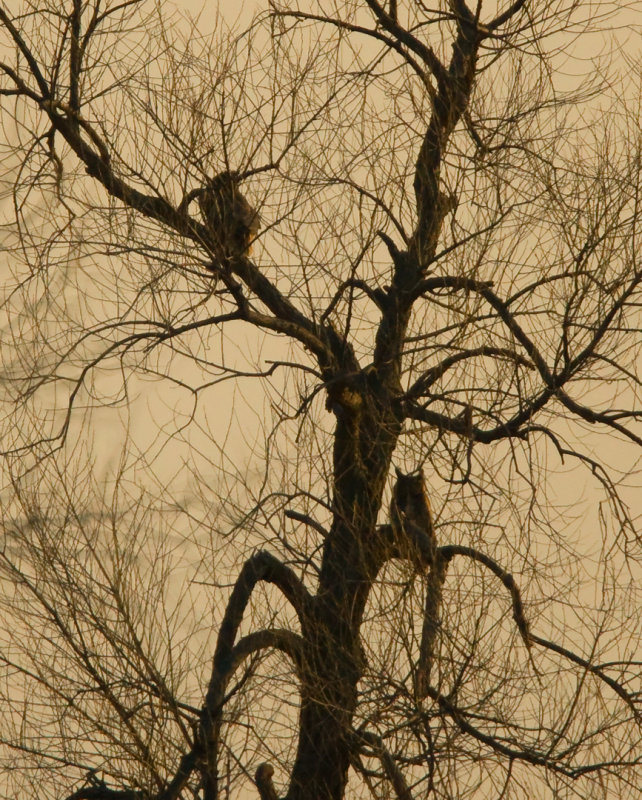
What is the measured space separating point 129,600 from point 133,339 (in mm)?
782

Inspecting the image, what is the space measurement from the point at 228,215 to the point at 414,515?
1.03 m

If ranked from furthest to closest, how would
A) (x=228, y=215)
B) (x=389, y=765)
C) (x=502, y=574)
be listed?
1. (x=502, y=574)
2. (x=228, y=215)
3. (x=389, y=765)

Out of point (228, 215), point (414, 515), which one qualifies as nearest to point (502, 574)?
point (414, 515)

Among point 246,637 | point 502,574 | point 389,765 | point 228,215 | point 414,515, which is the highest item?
point 228,215

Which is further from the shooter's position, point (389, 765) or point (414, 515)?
point (414, 515)

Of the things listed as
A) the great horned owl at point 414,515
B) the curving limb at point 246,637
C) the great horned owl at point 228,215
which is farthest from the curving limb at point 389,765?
the great horned owl at point 228,215

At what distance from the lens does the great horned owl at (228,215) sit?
11.2ft

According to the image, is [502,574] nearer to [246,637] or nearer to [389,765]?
[389,765]

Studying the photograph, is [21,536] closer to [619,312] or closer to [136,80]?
[136,80]

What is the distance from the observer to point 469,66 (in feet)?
12.2

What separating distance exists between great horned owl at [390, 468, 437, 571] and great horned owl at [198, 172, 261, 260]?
820 millimetres

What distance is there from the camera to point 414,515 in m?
3.66

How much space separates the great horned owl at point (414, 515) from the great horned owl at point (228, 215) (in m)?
0.82

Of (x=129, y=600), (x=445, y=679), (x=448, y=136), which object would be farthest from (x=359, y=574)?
(x=448, y=136)
